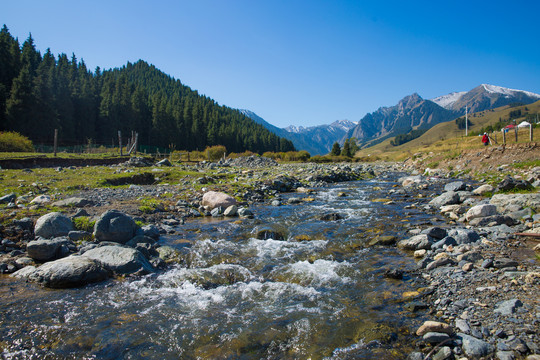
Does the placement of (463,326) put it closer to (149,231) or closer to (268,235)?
(268,235)

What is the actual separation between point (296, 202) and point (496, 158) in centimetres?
1731

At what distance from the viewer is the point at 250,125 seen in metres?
155

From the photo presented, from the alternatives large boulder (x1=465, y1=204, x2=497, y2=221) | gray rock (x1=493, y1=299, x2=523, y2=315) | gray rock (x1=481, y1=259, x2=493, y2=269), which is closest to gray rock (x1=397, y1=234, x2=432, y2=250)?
gray rock (x1=481, y1=259, x2=493, y2=269)

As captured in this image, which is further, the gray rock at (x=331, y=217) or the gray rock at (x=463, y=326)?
the gray rock at (x=331, y=217)

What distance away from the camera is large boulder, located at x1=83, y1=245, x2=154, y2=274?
6.88 m

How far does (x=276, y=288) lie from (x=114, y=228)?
5.75 m

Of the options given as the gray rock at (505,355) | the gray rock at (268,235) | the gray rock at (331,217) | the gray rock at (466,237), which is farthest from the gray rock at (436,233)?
the gray rock at (505,355)

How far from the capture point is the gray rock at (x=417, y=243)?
307 inches

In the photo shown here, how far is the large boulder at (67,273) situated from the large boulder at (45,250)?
A: 58cm

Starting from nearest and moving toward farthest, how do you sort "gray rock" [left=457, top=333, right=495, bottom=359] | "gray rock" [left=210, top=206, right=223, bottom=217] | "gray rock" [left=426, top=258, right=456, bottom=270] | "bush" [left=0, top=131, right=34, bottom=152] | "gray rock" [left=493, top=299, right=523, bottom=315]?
"gray rock" [left=457, top=333, right=495, bottom=359] → "gray rock" [left=493, top=299, right=523, bottom=315] → "gray rock" [left=426, top=258, right=456, bottom=270] → "gray rock" [left=210, top=206, right=223, bottom=217] → "bush" [left=0, top=131, right=34, bottom=152]

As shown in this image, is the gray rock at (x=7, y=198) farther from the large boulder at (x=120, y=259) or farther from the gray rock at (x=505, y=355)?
the gray rock at (x=505, y=355)

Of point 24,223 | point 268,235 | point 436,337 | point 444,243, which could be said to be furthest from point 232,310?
point 24,223

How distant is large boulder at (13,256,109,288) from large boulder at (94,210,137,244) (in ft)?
6.30

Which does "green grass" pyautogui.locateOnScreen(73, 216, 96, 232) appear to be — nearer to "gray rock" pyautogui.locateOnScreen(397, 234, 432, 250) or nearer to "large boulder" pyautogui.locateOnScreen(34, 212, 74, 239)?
"large boulder" pyautogui.locateOnScreen(34, 212, 74, 239)
